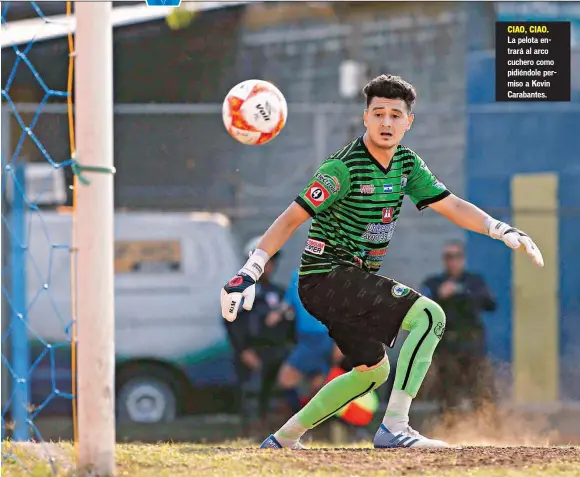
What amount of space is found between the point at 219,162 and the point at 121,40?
149cm

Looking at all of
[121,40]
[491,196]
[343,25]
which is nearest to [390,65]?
[343,25]

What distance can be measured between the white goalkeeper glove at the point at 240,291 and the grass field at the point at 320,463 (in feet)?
2.05

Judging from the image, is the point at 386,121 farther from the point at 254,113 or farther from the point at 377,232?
the point at 254,113

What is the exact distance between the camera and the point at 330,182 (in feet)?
17.4

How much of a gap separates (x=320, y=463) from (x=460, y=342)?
19.1 ft

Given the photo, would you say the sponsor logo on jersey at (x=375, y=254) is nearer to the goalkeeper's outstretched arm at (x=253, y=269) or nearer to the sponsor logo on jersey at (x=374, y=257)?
the sponsor logo on jersey at (x=374, y=257)

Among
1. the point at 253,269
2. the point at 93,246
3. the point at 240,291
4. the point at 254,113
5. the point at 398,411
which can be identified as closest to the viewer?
the point at 93,246

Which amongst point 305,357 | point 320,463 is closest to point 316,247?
point 320,463

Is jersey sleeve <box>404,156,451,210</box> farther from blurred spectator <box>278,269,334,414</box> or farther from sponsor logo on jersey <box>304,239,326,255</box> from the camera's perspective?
blurred spectator <box>278,269,334,414</box>

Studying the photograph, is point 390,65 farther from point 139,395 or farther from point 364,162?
point 364,162

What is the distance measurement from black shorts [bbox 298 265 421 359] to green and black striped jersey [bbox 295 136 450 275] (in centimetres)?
7

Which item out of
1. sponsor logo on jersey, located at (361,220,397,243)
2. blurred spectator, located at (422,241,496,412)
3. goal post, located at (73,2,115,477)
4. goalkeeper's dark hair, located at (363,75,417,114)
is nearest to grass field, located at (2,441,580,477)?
goal post, located at (73,2,115,477)

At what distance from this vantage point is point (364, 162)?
5.42 m

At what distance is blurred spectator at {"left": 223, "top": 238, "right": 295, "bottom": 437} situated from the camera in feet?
33.7
